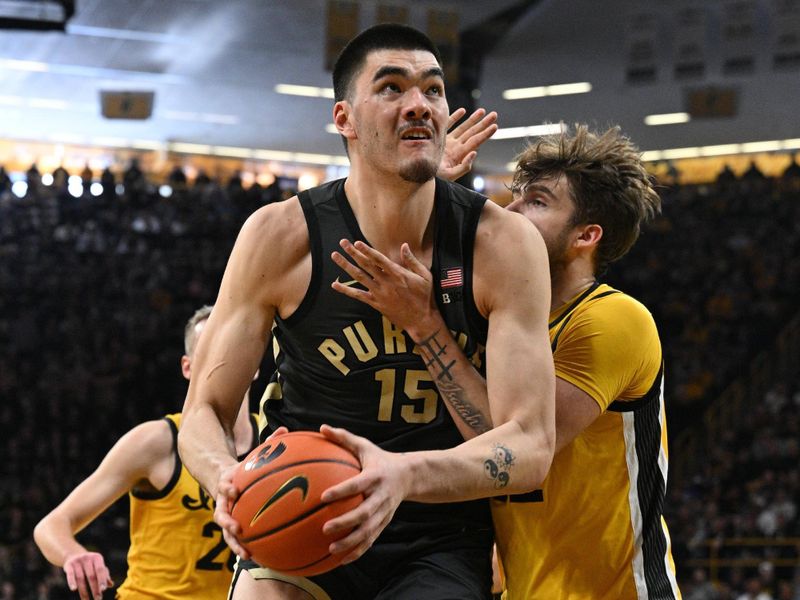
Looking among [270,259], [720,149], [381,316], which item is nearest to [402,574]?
[381,316]

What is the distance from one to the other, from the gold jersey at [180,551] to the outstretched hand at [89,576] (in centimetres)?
33

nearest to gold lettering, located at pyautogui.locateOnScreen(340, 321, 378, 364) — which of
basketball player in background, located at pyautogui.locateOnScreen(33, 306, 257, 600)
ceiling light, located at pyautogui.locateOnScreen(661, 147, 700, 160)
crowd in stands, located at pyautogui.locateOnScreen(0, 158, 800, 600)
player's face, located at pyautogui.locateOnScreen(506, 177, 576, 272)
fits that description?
player's face, located at pyautogui.locateOnScreen(506, 177, 576, 272)

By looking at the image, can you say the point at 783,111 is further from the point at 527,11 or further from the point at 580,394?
the point at 580,394

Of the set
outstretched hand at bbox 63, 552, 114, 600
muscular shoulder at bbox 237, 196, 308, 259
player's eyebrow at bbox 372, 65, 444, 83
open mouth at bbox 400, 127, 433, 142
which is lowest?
outstretched hand at bbox 63, 552, 114, 600

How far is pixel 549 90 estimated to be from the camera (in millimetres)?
20594

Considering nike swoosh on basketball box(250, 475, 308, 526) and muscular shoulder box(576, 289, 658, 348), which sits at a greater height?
muscular shoulder box(576, 289, 658, 348)

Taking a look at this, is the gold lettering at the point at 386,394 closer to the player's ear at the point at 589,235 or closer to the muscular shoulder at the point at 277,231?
the muscular shoulder at the point at 277,231

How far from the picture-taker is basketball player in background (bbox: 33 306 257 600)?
536cm

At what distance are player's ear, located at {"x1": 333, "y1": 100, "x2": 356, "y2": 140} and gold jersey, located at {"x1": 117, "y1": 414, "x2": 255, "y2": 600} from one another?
232cm

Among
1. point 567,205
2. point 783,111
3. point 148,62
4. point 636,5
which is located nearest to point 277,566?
point 567,205

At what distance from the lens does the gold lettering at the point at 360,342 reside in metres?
3.35

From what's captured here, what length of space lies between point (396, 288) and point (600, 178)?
1175 millimetres

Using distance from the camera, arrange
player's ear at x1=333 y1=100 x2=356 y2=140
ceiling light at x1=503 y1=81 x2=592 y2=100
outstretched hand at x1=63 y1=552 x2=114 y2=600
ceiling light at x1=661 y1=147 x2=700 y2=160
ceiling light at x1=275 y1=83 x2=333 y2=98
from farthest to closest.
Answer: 1. ceiling light at x1=661 y1=147 x2=700 y2=160
2. ceiling light at x1=275 y1=83 x2=333 y2=98
3. ceiling light at x1=503 y1=81 x2=592 y2=100
4. outstretched hand at x1=63 y1=552 x2=114 y2=600
5. player's ear at x1=333 y1=100 x2=356 y2=140

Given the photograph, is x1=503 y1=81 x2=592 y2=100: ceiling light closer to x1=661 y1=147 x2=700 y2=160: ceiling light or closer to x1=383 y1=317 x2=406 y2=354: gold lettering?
x1=661 y1=147 x2=700 y2=160: ceiling light
